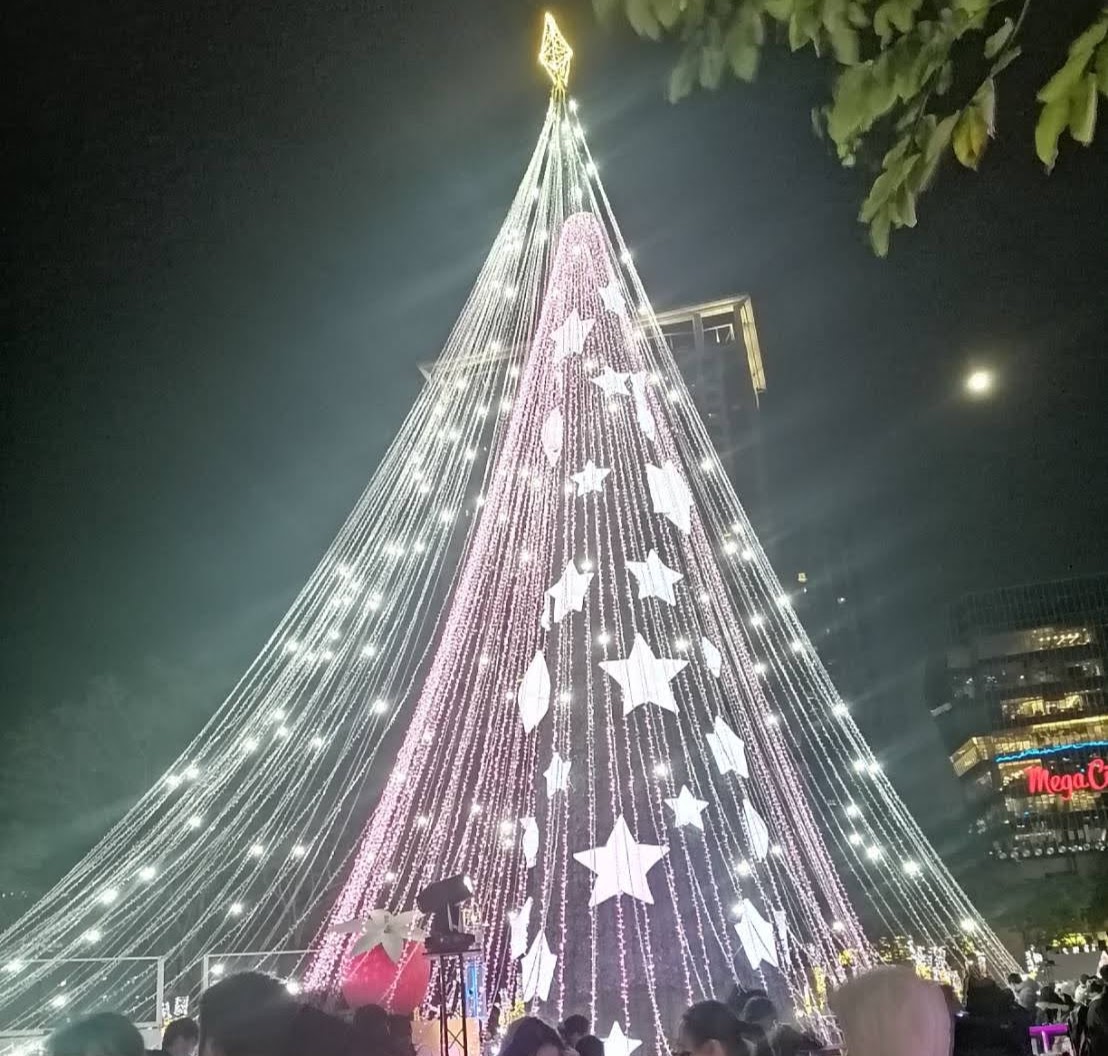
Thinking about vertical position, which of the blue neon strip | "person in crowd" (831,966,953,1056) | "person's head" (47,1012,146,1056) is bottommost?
"person's head" (47,1012,146,1056)

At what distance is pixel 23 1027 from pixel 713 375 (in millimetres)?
26383

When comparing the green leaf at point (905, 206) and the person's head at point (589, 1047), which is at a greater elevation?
the green leaf at point (905, 206)

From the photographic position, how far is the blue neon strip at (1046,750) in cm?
6133

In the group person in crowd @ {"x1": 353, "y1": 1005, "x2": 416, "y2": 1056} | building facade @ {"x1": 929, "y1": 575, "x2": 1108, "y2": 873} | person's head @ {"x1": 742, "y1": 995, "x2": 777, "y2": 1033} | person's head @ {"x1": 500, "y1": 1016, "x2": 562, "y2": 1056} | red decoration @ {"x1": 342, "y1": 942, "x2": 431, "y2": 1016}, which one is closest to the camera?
person in crowd @ {"x1": 353, "y1": 1005, "x2": 416, "y2": 1056}

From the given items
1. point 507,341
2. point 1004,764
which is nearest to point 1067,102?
point 507,341

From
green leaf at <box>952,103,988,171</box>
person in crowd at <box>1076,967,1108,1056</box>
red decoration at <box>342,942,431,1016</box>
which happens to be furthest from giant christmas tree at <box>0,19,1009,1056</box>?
green leaf at <box>952,103,988,171</box>

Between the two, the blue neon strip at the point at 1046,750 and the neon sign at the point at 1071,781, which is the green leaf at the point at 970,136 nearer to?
the neon sign at the point at 1071,781

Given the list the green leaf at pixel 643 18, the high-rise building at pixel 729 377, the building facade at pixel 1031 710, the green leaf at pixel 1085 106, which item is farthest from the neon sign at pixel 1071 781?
the green leaf at pixel 643 18

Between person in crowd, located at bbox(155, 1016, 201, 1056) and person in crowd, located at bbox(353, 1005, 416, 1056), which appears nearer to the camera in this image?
person in crowd, located at bbox(353, 1005, 416, 1056)

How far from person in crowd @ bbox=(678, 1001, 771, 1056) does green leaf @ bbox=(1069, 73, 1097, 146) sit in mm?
2963

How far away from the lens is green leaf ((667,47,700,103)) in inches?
106

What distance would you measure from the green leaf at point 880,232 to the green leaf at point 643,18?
790 mm

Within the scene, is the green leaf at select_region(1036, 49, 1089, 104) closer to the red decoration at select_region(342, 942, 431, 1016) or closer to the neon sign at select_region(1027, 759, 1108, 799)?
the red decoration at select_region(342, 942, 431, 1016)

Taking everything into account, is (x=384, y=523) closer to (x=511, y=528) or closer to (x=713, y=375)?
(x=511, y=528)
